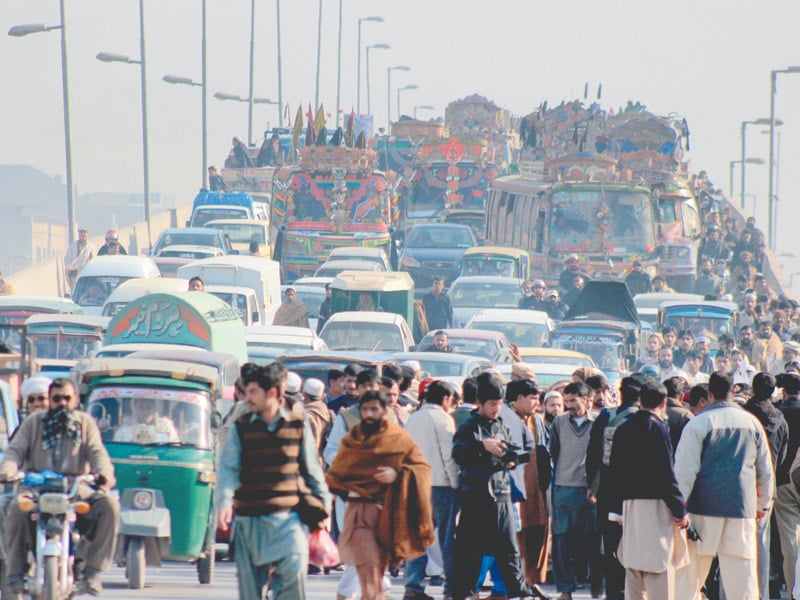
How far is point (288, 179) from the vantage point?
43.4 meters

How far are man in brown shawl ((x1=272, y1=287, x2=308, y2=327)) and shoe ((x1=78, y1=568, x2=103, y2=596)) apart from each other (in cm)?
1749

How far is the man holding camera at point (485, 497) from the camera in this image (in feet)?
39.3

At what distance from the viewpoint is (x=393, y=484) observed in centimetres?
1062

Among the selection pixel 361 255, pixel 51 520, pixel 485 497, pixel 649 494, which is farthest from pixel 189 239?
pixel 649 494

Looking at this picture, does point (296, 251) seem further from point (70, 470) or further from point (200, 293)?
point (70, 470)

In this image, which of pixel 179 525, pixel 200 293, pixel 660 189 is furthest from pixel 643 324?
pixel 179 525

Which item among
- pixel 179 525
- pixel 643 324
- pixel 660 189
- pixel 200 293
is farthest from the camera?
pixel 660 189

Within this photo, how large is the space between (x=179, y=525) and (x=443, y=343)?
10168 mm

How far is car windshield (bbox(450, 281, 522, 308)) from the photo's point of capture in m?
35.4

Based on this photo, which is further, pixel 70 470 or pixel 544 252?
pixel 544 252

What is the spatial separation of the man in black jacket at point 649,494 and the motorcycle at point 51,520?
123 inches

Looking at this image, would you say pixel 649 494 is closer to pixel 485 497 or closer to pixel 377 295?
pixel 485 497

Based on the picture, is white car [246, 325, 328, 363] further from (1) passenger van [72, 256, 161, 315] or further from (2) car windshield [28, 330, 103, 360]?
(1) passenger van [72, 256, 161, 315]

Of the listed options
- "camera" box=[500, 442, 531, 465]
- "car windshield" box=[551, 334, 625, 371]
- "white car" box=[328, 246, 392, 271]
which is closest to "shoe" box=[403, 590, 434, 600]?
"camera" box=[500, 442, 531, 465]
